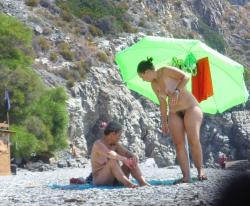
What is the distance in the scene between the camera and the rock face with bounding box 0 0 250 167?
42.7 m

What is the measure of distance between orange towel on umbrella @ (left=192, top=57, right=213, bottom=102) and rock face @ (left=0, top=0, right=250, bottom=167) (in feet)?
72.3

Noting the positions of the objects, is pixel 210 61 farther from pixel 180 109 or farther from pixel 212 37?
pixel 212 37

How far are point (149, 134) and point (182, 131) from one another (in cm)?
3996

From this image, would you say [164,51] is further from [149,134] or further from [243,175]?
[149,134]

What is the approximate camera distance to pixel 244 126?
195 ft

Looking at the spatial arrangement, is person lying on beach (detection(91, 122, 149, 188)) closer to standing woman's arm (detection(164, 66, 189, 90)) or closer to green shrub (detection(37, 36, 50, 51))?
standing woman's arm (detection(164, 66, 189, 90))

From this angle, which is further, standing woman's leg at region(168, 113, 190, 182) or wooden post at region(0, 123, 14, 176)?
wooden post at region(0, 123, 14, 176)

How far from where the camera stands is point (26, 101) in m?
32.4

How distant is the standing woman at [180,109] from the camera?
7449 millimetres

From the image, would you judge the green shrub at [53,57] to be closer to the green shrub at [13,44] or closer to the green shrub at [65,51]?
the green shrub at [65,51]

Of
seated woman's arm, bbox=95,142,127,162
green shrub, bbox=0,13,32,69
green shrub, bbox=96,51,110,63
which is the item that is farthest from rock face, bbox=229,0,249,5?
seated woman's arm, bbox=95,142,127,162

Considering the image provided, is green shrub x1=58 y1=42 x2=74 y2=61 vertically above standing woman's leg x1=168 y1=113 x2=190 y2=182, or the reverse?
green shrub x1=58 y1=42 x2=74 y2=61

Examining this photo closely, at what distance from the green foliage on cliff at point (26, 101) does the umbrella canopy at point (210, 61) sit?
2049 centimetres

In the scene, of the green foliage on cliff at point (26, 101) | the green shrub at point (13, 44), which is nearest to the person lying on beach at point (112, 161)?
the green foliage on cliff at point (26, 101)
